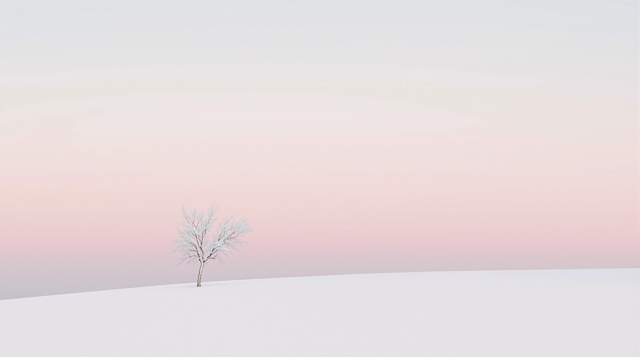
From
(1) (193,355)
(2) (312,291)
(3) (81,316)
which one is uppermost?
(2) (312,291)

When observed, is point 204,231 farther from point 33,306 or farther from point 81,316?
point 81,316

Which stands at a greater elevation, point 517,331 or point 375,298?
point 375,298

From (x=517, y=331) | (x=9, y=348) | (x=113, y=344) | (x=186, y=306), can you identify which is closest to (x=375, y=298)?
(x=186, y=306)

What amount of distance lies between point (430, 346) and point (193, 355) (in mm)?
7094

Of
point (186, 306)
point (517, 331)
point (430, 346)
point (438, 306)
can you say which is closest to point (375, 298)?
point (438, 306)


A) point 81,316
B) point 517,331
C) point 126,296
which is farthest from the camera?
point 126,296

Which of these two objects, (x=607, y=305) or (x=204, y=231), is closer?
(x=607, y=305)

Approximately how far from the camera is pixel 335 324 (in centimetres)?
2222

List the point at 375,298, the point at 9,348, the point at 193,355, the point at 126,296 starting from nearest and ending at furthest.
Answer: the point at 193,355 < the point at 9,348 < the point at 375,298 < the point at 126,296

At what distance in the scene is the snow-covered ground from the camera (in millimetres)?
17438

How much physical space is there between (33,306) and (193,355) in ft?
65.4

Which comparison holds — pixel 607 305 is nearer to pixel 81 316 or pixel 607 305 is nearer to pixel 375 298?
pixel 375 298

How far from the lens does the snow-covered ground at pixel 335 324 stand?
17438mm

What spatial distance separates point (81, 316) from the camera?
26516 millimetres
